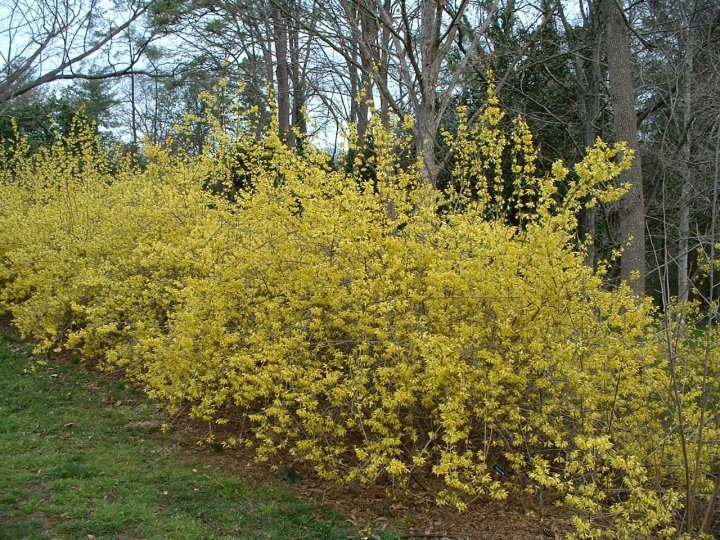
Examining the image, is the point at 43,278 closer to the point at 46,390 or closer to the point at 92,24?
the point at 46,390

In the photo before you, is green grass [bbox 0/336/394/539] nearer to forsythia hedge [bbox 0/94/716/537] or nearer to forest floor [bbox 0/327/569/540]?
forest floor [bbox 0/327/569/540]

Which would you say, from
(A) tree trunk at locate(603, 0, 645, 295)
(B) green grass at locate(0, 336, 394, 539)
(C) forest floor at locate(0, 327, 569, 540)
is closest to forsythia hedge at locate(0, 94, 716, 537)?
(C) forest floor at locate(0, 327, 569, 540)

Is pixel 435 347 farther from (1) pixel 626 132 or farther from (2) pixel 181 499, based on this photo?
(1) pixel 626 132

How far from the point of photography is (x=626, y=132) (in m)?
7.72

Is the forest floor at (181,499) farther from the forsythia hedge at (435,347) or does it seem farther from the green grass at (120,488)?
the forsythia hedge at (435,347)

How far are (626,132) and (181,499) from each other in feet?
21.1

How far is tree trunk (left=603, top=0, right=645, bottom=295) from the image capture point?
293 inches

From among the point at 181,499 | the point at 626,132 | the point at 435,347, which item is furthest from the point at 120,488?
the point at 626,132

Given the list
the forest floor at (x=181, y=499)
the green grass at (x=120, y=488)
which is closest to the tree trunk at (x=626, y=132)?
the forest floor at (x=181, y=499)

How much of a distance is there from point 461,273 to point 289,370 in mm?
1372

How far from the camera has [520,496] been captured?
454cm

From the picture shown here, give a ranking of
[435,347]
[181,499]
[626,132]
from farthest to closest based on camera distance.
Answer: [626,132], [181,499], [435,347]

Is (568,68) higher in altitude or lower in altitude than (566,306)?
higher

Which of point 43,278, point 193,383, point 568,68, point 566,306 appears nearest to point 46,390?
point 43,278
